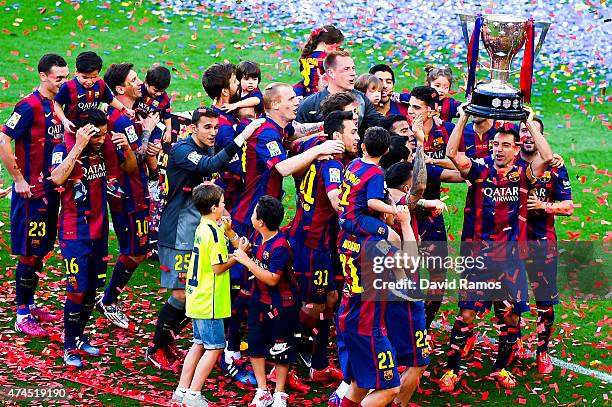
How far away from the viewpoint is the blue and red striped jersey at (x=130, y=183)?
1045 centimetres

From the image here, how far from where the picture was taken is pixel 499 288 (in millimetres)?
9516

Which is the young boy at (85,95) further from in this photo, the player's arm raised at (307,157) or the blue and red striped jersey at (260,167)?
the player's arm raised at (307,157)

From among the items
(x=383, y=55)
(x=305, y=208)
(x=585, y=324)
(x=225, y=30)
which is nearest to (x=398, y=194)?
(x=305, y=208)

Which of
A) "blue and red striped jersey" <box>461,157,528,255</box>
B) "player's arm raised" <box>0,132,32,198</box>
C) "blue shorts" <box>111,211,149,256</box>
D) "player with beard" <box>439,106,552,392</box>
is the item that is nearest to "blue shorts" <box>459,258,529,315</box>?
"player with beard" <box>439,106,552,392</box>

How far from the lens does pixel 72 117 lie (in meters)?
10.6

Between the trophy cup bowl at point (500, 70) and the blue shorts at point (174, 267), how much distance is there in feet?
9.20

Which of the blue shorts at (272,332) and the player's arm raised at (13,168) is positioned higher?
the player's arm raised at (13,168)

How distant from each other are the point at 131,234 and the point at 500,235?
3.61 m

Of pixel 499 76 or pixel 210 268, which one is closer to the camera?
pixel 210 268

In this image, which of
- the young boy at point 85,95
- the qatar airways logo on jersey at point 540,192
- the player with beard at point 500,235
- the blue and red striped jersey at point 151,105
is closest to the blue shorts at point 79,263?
the young boy at point 85,95

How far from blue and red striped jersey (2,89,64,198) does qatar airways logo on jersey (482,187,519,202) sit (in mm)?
4199

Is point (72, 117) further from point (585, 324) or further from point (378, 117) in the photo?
point (585, 324)

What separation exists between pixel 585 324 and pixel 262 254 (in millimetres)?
3898

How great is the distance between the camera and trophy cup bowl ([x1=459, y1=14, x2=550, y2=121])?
364 inches
